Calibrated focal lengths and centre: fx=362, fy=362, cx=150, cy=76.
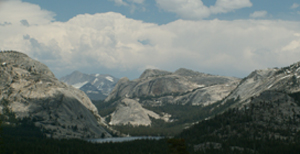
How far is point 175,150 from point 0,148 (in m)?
103

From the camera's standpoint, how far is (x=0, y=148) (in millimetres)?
183625

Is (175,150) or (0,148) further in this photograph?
(0,148)

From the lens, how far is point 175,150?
125562mm

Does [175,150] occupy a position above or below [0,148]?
above
